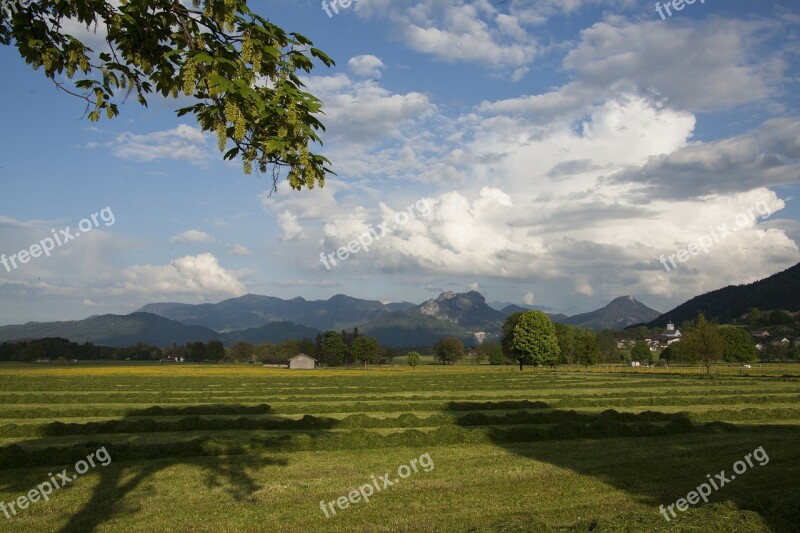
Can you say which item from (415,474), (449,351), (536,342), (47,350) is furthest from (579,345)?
(47,350)

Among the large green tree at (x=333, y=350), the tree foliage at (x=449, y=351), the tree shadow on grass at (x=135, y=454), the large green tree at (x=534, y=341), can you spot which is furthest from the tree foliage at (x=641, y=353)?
the tree shadow on grass at (x=135, y=454)

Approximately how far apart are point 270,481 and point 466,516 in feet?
18.0

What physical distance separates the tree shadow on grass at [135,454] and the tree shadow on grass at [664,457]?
25.6ft

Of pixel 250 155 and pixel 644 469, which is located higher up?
pixel 250 155

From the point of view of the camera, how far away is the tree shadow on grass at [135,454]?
13.2 meters

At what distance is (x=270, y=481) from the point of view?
14.3m

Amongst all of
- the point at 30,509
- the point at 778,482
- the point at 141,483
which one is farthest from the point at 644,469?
the point at 30,509

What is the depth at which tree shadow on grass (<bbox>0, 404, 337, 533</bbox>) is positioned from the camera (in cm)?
1318

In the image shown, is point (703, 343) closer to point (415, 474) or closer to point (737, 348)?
point (737, 348)

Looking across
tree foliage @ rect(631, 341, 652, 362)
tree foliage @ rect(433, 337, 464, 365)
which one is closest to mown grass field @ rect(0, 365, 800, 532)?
tree foliage @ rect(631, 341, 652, 362)

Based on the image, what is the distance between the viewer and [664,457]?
16953mm

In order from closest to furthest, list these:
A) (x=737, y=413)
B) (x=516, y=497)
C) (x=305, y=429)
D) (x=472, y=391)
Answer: (x=516, y=497) → (x=305, y=429) → (x=737, y=413) → (x=472, y=391)

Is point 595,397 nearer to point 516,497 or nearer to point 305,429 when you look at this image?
point 305,429

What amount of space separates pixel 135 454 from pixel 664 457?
1579 centimetres
